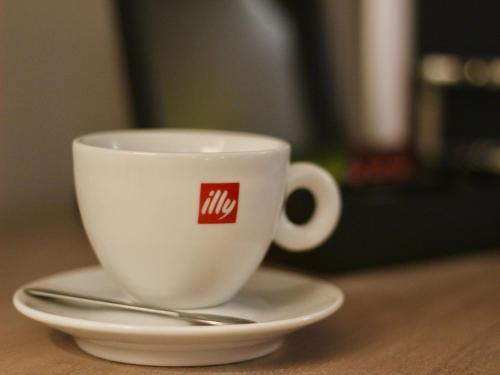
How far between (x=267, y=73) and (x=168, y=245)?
1.44 feet

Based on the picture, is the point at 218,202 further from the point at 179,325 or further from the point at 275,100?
the point at 275,100

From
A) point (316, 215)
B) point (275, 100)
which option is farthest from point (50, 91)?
point (316, 215)

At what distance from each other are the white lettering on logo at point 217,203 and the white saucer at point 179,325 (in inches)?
2.4

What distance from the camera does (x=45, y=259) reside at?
676mm

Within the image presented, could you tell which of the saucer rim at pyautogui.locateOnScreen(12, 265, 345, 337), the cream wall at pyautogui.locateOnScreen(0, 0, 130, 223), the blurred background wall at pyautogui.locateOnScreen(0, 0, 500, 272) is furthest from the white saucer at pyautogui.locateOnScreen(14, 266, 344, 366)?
the cream wall at pyautogui.locateOnScreen(0, 0, 130, 223)

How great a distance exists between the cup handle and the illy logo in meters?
0.08

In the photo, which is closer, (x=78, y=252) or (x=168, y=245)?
(x=168, y=245)

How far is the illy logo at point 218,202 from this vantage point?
0.43 meters

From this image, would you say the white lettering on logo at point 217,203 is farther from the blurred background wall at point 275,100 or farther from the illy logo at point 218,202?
the blurred background wall at point 275,100

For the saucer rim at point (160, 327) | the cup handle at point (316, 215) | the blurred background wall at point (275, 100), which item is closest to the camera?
the saucer rim at point (160, 327)

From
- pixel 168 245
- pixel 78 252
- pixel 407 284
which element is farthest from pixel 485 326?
pixel 78 252

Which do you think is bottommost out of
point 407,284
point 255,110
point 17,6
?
point 407,284

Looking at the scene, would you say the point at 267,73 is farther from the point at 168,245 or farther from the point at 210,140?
the point at 168,245

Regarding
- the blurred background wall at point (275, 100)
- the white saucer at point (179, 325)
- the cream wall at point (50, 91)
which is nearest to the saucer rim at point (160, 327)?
the white saucer at point (179, 325)
